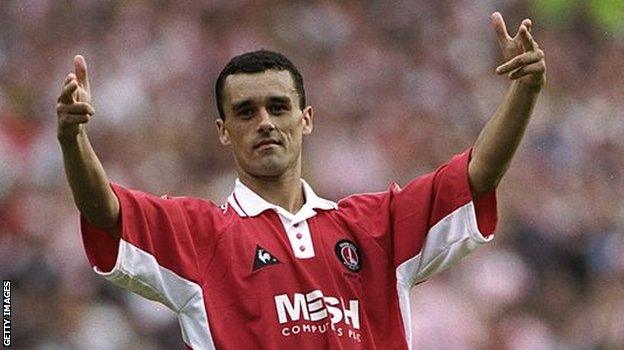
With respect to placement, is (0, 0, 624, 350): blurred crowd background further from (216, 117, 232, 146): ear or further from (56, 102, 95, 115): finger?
(56, 102, 95, 115): finger

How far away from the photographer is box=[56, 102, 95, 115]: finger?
4.20m

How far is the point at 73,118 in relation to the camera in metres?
4.21

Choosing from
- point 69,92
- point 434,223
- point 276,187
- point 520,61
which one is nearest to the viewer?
point 69,92

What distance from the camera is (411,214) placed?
4.75 metres

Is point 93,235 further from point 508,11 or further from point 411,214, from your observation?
point 508,11

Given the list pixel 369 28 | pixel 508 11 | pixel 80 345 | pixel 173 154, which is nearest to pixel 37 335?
pixel 80 345

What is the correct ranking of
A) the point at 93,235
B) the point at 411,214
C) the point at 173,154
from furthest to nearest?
1. the point at 173,154
2. the point at 411,214
3. the point at 93,235

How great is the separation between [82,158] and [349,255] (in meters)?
0.90

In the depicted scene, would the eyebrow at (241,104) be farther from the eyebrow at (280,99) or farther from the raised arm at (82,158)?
the raised arm at (82,158)

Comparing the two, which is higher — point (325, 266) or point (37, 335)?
point (325, 266)

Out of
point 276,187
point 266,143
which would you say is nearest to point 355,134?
point 276,187

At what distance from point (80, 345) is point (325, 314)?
4.05m

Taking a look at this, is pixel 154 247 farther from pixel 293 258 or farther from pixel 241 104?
pixel 241 104

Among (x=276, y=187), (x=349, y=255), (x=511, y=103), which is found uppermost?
(x=511, y=103)
